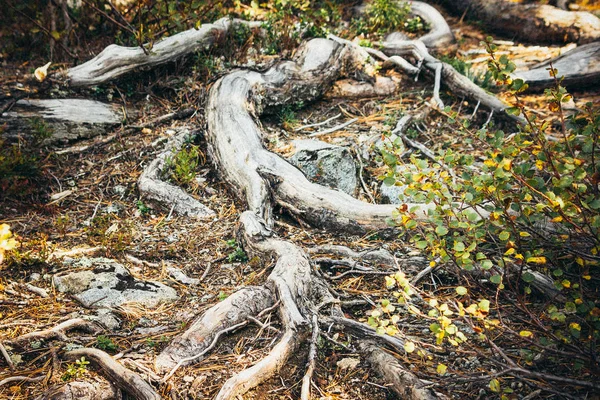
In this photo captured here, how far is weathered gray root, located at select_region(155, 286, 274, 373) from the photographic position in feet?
9.02

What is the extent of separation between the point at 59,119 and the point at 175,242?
221 cm

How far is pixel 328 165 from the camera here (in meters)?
4.89

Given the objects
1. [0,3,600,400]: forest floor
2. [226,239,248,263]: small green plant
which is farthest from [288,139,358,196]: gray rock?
[226,239,248,263]: small green plant

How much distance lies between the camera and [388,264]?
3.71 meters

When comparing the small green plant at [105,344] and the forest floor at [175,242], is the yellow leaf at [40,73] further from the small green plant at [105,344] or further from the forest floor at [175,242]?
the small green plant at [105,344]

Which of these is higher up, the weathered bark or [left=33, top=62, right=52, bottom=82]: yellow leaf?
[left=33, top=62, right=52, bottom=82]: yellow leaf

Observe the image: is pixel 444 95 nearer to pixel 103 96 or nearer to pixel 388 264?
pixel 388 264

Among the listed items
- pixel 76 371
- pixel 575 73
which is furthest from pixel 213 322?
pixel 575 73

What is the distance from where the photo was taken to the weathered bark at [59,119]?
15.9 ft

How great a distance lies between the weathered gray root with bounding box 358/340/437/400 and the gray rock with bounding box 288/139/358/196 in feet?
6.85

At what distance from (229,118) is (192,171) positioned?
72 cm

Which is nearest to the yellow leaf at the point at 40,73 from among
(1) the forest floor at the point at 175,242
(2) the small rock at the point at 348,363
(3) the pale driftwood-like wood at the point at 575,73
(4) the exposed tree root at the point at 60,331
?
(1) the forest floor at the point at 175,242

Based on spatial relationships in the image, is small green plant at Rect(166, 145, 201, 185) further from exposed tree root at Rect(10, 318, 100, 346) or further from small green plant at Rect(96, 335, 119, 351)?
small green plant at Rect(96, 335, 119, 351)

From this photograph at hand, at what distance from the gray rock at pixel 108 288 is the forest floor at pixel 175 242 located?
3.2 inches
